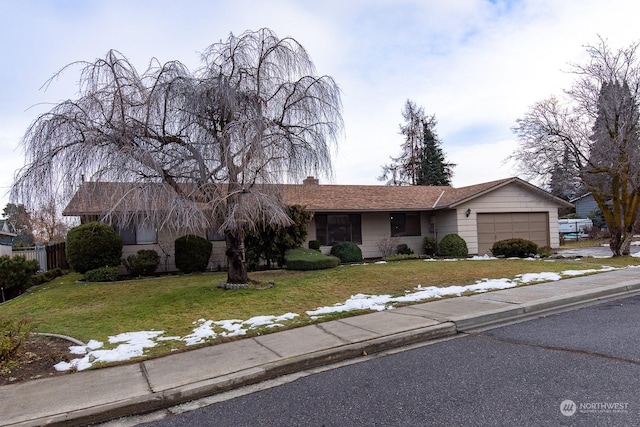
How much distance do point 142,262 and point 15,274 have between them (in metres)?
3.92

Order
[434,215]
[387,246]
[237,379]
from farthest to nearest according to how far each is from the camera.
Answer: [434,215] < [387,246] < [237,379]

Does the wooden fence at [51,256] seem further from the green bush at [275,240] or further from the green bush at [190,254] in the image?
the green bush at [275,240]

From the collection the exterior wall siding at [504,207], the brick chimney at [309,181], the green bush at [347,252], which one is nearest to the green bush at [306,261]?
the green bush at [347,252]

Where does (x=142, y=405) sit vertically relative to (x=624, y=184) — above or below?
below

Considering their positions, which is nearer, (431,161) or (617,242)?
(617,242)

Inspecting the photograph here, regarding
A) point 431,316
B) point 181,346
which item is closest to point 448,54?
point 431,316

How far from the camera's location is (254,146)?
8.45 m

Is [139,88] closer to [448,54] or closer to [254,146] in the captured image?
[254,146]

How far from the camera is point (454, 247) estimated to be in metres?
17.2

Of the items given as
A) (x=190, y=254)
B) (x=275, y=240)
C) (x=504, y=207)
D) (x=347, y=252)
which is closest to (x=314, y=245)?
(x=347, y=252)

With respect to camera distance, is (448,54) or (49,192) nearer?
(49,192)

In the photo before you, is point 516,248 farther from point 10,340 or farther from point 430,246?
point 10,340

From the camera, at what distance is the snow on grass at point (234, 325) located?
539cm

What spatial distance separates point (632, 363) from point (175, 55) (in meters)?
9.78
